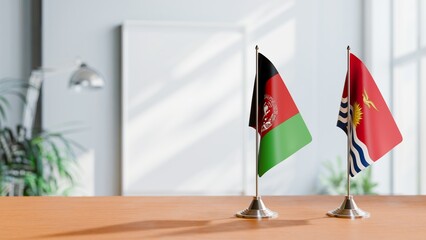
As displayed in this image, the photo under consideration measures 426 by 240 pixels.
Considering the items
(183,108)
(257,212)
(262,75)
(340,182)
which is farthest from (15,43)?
(257,212)

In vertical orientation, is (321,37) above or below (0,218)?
above

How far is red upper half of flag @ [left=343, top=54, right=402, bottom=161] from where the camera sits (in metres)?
1.56

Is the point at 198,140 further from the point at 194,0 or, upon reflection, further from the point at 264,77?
the point at 264,77

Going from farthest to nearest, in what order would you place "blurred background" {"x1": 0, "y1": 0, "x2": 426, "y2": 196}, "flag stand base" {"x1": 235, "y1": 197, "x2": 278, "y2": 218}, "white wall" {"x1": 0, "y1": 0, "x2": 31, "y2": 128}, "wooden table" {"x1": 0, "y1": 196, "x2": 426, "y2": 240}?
"blurred background" {"x1": 0, "y1": 0, "x2": 426, "y2": 196}, "white wall" {"x1": 0, "y1": 0, "x2": 31, "y2": 128}, "flag stand base" {"x1": 235, "y1": 197, "x2": 278, "y2": 218}, "wooden table" {"x1": 0, "y1": 196, "x2": 426, "y2": 240}

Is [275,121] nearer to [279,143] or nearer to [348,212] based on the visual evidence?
[279,143]

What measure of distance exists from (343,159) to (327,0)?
1458 mm

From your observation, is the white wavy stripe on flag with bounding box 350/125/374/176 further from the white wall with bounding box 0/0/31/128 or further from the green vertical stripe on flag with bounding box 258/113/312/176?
the white wall with bounding box 0/0/31/128

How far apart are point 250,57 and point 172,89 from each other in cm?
74

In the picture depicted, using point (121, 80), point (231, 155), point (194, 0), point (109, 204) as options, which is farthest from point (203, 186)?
point (109, 204)

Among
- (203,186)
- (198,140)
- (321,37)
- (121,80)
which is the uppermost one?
(321,37)

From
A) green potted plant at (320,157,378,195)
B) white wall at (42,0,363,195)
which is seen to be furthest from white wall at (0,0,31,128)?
green potted plant at (320,157,378,195)

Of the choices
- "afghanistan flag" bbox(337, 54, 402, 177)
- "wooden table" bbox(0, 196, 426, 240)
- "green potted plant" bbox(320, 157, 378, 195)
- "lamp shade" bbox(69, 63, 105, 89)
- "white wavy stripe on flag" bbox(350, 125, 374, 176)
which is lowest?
"green potted plant" bbox(320, 157, 378, 195)

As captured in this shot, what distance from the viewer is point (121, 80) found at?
5.65 metres

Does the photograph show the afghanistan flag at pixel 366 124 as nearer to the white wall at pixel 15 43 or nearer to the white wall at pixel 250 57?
the white wall at pixel 250 57
